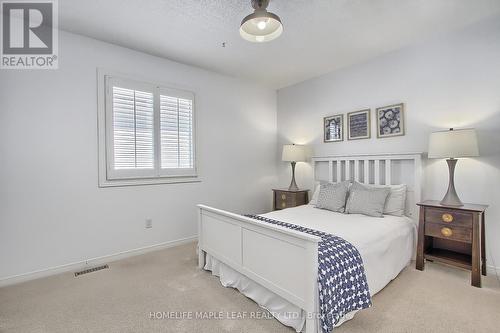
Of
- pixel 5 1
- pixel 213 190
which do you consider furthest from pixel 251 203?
pixel 5 1

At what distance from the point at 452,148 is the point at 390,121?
92 cm

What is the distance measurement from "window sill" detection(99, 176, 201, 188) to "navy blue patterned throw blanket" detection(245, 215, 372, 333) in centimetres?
229

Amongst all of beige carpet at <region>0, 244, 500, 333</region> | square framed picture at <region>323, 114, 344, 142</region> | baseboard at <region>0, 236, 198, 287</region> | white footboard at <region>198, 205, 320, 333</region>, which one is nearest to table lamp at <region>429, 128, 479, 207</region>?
beige carpet at <region>0, 244, 500, 333</region>

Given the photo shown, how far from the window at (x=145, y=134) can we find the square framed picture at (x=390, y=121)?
2.60 m

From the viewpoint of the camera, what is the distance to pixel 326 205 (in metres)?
3.11

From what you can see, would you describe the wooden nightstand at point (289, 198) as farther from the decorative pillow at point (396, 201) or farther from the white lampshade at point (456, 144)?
the white lampshade at point (456, 144)

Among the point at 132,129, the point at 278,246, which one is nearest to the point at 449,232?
the point at 278,246

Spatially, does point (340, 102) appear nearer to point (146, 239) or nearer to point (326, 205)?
point (326, 205)

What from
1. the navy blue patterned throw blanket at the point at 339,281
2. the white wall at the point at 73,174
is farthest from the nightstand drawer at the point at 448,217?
the white wall at the point at 73,174

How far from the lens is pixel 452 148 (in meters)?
2.39

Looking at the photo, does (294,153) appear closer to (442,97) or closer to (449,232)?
(442,97)

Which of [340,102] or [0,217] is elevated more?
[340,102]

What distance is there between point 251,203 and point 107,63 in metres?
2.94

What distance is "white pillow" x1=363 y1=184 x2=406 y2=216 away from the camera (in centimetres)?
283
